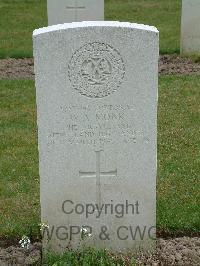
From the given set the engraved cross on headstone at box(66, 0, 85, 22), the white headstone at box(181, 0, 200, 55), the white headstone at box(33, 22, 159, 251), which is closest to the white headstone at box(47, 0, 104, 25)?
the engraved cross on headstone at box(66, 0, 85, 22)

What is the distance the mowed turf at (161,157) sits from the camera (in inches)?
205

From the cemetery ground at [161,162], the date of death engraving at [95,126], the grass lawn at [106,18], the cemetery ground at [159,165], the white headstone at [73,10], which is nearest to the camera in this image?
the date of death engraving at [95,126]

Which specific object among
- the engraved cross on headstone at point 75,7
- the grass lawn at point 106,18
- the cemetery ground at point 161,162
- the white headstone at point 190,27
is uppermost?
the engraved cross on headstone at point 75,7

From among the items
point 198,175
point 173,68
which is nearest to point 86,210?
point 198,175

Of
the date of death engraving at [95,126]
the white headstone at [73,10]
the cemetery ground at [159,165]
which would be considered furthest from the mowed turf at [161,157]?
the white headstone at [73,10]

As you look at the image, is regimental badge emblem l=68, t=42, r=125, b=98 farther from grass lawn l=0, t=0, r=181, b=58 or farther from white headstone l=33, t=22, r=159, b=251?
grass lawn l=0, t=0, r=181, b=58

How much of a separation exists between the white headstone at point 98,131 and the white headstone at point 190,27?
685 centimetres

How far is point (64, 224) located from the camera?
446 cm

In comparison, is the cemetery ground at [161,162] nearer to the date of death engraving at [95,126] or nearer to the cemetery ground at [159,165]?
the cemetery ground at [159,165]

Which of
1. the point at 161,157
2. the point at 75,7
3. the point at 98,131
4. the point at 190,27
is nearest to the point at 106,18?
the point at 75,7

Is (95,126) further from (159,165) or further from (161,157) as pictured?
(161,157)

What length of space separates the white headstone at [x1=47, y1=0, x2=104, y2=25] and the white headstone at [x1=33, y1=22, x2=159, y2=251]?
6.73m

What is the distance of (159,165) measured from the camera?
251 inches

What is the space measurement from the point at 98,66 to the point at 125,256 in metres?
1.34
